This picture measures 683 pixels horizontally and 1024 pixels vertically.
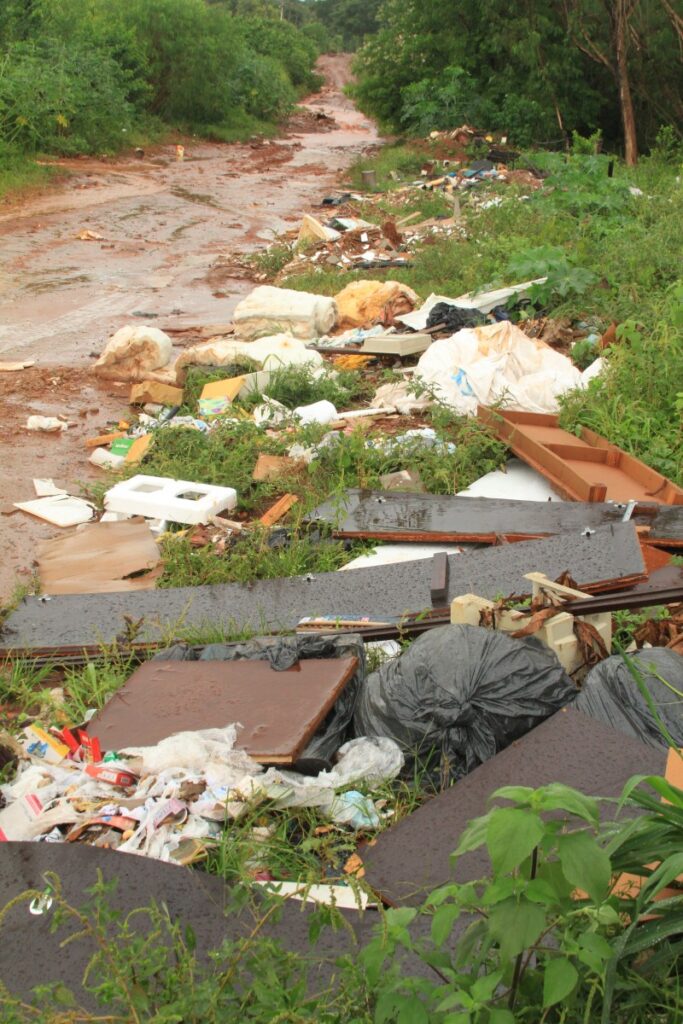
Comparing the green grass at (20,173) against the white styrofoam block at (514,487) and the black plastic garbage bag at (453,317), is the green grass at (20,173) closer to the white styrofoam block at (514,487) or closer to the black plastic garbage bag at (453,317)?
the black plastic garbage bag at (453,317)

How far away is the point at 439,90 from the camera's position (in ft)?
67.8

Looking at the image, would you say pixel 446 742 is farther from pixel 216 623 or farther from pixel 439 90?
pixel 439 90

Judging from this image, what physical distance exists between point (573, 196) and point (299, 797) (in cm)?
1042

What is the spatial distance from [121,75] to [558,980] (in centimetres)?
2350

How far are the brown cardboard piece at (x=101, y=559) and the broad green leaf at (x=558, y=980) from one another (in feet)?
11.0

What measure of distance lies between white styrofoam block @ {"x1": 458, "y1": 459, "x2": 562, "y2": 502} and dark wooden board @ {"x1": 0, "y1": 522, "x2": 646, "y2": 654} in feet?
2.93

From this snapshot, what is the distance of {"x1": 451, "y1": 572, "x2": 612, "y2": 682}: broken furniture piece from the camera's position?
131 inches

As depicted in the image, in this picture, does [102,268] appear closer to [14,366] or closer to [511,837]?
[14,366]

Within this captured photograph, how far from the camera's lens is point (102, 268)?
38.8 ft

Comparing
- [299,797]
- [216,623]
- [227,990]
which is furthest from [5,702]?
[227,990]

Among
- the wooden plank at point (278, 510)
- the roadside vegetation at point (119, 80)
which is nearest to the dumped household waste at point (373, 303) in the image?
the wooden plank at point (278, 510)

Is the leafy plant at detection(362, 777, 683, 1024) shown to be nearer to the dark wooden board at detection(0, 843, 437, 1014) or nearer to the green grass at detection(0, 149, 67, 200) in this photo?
the dark wooden board at detection(0, 843, 437, 1014)

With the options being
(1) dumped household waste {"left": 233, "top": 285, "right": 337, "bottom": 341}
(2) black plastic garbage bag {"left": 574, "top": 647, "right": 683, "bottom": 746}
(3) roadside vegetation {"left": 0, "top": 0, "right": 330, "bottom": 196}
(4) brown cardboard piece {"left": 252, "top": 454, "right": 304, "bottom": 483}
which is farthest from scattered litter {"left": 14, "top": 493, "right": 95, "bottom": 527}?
(3) roadside vegetation {"left": 0, "top": 0, "right": 330, "bottom": 196}

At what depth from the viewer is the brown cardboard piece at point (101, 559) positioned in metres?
4.73
